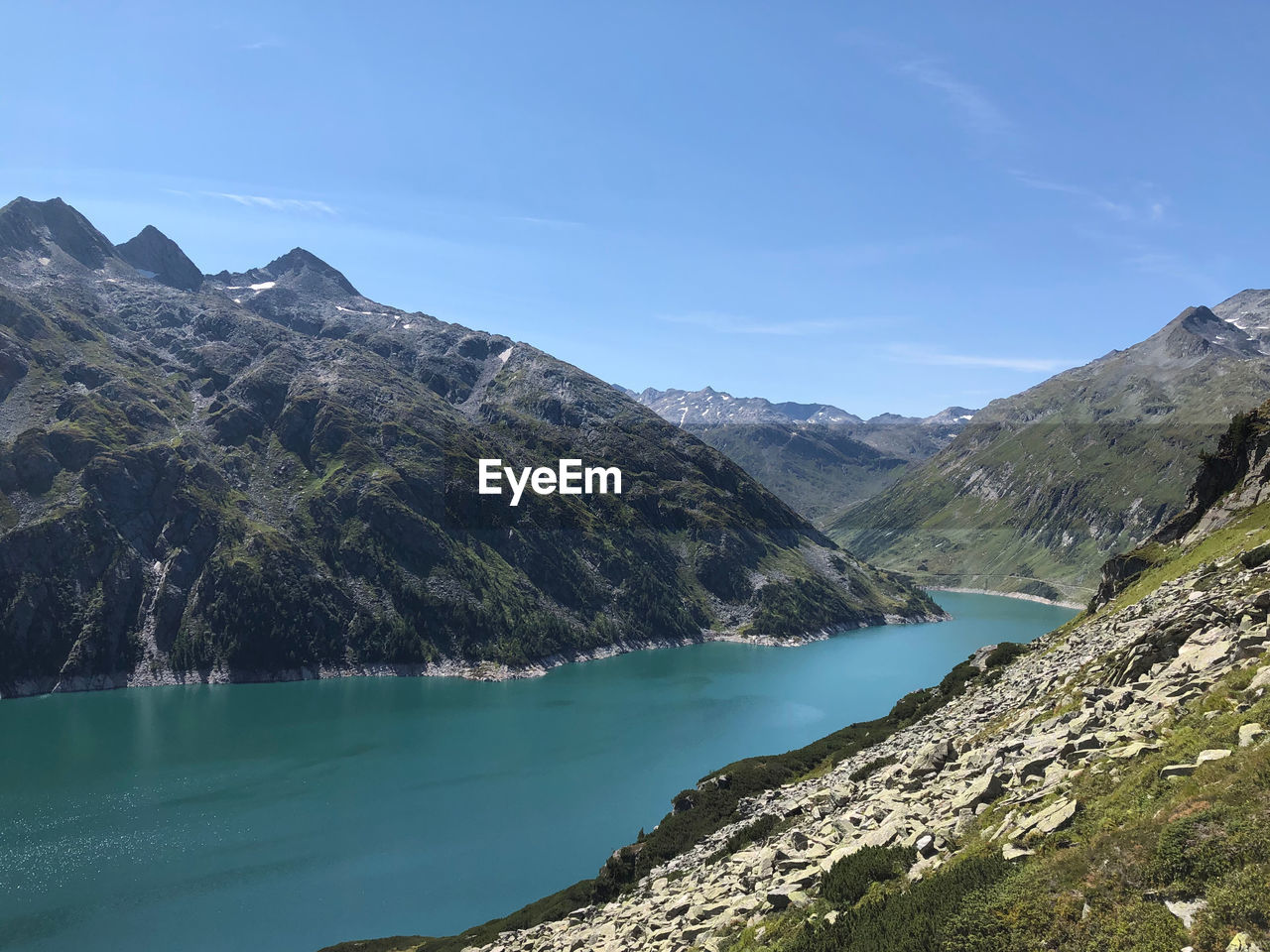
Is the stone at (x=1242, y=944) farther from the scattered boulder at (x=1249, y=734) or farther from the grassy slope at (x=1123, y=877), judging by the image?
the scattered boulder at (x=1249, y=734)

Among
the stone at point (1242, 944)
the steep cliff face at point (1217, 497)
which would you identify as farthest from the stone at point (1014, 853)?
the steep cliff face at point (1217, 497)

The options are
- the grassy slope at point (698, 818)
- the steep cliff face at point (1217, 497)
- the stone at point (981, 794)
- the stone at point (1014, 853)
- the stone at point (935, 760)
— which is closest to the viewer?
the stone at point (1014, 853)

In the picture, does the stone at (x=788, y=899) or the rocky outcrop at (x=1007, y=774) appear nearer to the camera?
the rocky outcrop at (x=1007, y=774)

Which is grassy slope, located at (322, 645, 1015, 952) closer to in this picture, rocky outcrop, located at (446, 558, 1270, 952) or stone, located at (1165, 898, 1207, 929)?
rocky outcrop, located at (446, 558, 1270, 952)

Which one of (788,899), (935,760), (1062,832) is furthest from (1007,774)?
(935,760)

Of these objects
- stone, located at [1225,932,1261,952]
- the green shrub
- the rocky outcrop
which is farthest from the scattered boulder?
the green shrub

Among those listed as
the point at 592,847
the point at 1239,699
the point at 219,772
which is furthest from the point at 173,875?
the point at 1239,699

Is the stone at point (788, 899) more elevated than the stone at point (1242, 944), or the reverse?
the stone at point (1242, 944)
